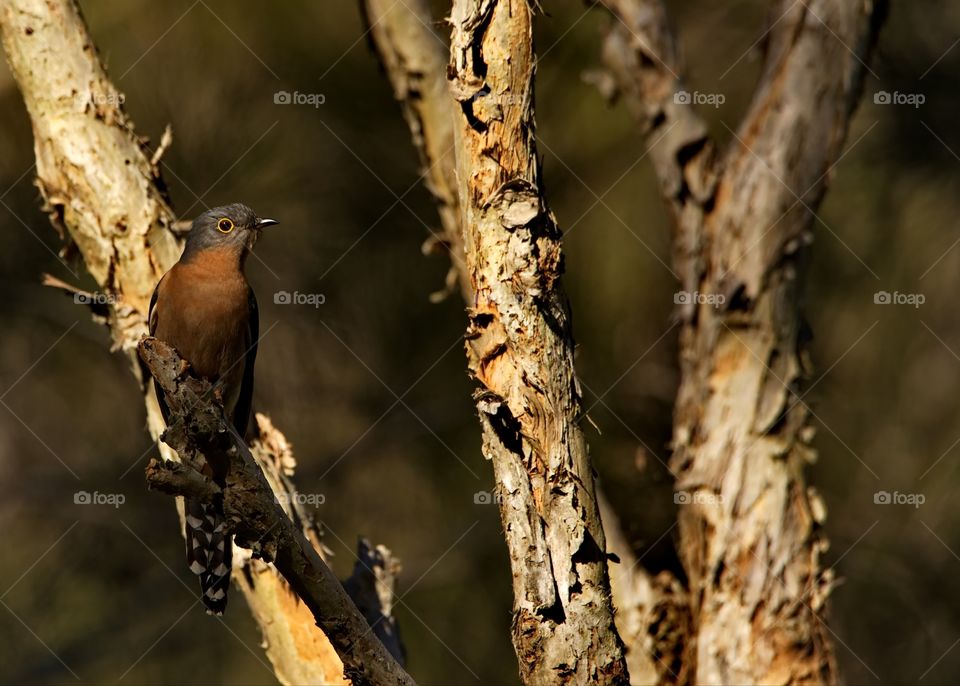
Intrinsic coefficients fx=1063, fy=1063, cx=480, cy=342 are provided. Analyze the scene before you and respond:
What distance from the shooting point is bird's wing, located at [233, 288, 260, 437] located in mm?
5277

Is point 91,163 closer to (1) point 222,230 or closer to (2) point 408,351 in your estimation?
(1) point 222,230

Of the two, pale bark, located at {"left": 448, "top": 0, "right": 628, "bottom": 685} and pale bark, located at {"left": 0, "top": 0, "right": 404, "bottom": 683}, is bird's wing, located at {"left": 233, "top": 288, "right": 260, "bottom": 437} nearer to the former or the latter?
pale bark, located at {"left": 0, "top": 0, "right": 404, "bottom": 683}

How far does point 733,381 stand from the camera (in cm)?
548

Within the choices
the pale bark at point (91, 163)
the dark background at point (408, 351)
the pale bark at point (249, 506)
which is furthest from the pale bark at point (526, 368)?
the dark background at point (408, 351)

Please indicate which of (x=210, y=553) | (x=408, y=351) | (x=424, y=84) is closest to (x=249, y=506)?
(x=210, y=553)

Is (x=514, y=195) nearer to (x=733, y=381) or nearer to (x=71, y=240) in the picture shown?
(x=733, y=381)

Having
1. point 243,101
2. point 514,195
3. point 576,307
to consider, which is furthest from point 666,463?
point 243,101

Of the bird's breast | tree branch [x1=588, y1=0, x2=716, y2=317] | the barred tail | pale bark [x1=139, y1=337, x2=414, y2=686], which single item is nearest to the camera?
pale bark [x1=139, y1=337, x2=414, y2=686]

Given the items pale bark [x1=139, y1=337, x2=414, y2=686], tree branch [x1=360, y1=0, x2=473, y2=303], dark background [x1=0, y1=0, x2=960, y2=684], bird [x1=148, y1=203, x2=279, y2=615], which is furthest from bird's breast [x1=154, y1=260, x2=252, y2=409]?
pale bark [x1=139, y1=337, x2=414, y2=686]

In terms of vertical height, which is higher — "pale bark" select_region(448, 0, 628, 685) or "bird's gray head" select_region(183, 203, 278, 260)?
"bird's gray head" select_region(183, 203, 278, 260)

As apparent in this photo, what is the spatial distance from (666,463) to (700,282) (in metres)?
1.13

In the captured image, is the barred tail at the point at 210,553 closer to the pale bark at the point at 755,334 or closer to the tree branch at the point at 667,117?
the pale bark at the point at 755,334

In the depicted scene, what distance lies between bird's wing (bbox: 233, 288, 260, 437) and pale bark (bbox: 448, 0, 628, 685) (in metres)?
1.83

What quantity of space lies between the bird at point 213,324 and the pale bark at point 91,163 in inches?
6.1
